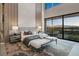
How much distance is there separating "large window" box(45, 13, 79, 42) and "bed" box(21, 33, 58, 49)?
0.34 feet

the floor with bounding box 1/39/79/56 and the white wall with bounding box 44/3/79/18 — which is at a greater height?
the white wall with bounding box 44/3/79/18

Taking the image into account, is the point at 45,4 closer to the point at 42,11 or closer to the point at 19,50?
the point at 42,11

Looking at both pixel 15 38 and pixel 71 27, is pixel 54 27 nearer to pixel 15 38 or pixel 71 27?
pixel 71 27

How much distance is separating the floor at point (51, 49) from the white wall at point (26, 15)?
1.31 ft

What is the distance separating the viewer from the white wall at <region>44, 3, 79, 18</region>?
2.09 meters

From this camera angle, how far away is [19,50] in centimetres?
217

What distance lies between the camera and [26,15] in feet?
7.25

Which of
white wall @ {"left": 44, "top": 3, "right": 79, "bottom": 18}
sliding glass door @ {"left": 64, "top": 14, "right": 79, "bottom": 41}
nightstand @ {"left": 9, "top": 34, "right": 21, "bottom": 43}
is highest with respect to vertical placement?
white wall @ {"left": 44, "top": 3, "right": 79, "bottom": 18}

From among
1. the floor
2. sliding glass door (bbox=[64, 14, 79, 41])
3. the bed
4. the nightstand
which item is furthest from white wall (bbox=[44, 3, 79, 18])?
the nightstand

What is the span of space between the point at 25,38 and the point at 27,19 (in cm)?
37

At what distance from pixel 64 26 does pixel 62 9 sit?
322mm

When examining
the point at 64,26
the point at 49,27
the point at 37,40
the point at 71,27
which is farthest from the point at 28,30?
the point at 71,27

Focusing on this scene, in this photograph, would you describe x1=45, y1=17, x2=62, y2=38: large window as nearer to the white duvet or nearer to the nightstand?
the white duvet

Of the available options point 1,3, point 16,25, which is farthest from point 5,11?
point 16,25
